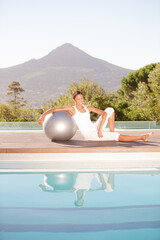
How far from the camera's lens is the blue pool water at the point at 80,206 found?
2.80 meters

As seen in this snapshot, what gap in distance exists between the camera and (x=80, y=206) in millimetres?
3586

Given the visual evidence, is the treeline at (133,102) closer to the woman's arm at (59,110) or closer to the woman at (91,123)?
the woman's arm at (59,110)

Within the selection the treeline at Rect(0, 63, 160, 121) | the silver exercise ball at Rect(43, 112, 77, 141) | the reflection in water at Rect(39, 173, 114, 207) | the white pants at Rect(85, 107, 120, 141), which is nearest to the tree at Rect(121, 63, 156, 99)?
the treeline at Rect(0, 63, 160, 121)

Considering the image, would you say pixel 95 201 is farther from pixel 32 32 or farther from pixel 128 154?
pixel 32 32

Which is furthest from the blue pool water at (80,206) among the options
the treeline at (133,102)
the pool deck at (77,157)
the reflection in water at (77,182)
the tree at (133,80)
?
the tree at (133,80)

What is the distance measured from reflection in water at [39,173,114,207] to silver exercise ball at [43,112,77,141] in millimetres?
1754

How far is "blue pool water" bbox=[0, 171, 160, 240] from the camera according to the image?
110 inches

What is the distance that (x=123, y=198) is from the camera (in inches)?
154

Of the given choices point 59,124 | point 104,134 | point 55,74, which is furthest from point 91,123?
point 55,74

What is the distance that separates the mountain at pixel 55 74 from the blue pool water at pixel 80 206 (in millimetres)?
67498

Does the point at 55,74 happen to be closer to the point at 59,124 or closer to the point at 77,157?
the point at 59,124

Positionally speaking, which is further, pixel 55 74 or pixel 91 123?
pixel 55 74

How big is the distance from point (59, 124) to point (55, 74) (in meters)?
84.8

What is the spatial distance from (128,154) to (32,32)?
84321 millimetres
